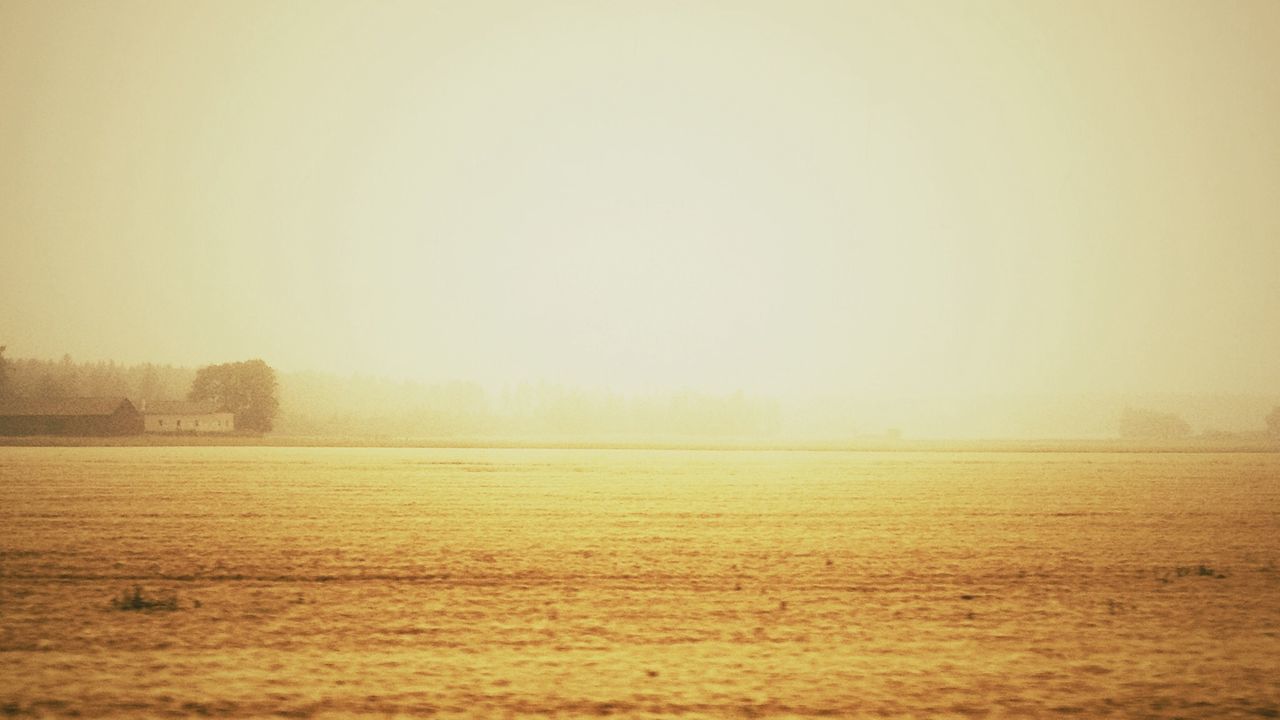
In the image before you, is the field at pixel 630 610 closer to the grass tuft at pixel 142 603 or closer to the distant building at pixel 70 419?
the grass tuft at pixel 142 603

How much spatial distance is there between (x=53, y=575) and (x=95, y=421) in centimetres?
8552

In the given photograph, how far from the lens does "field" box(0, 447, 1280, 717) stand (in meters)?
7.98

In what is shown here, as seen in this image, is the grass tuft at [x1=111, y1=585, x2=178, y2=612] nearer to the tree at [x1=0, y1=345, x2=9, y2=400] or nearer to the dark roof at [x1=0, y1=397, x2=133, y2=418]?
the dark roof at [x1=0, y1=397, x2=133, y2=418]

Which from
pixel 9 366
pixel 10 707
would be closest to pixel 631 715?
pixel 10 707

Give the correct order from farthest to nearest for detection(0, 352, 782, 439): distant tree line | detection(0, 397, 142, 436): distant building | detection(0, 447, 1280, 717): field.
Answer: detection(0, 352, 782, 439): distant tree line < detection(0, 397, 142, 436): distant building < detection(0, 447, 1280, 717): field

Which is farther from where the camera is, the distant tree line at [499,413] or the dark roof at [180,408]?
the distant tree line at [499,413]

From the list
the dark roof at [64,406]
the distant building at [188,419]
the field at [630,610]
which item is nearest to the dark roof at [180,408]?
the distant building at [188,419]

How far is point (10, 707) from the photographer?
24.5 feet

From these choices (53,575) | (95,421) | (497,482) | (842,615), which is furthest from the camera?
(95,421)

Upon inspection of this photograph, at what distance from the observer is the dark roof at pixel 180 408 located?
9775 centimetres

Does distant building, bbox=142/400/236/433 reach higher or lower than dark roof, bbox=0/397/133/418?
lower

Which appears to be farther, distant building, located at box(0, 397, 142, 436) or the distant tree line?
the distant tree line

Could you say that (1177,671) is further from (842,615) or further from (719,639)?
(719,639)

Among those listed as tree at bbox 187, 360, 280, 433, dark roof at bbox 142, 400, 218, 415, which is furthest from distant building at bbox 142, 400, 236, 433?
tree at bbox 187, 360, 280, 433
